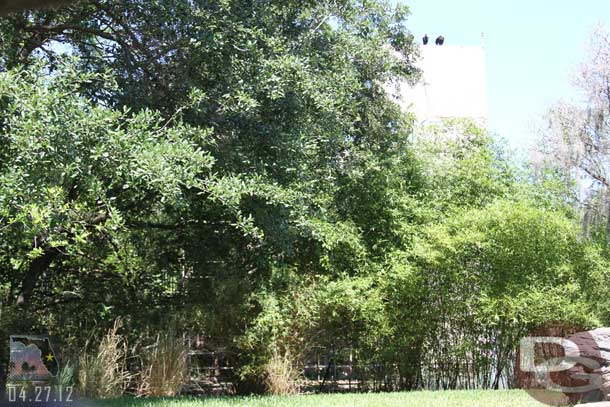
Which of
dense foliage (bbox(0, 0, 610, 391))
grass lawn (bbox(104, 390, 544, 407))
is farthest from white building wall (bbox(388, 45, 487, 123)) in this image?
grass lawn (bbox(104, 390, 544, 407))

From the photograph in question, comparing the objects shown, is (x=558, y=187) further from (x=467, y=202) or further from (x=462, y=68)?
(x=462, y=68)

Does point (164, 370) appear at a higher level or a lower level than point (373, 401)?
higher

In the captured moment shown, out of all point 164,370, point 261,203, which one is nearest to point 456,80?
point 261,203

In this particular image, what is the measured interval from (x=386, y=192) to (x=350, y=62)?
2.11 metres

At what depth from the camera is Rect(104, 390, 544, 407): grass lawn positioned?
6.93 m

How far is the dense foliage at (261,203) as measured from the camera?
655 cm

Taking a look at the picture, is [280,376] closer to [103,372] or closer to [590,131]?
[103,372]

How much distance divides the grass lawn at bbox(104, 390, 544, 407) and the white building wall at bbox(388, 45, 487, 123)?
40.1 ft

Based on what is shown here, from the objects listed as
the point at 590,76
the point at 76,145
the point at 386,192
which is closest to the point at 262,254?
the point at 386,192

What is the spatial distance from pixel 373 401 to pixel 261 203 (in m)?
2.64

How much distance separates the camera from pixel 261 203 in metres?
7.92

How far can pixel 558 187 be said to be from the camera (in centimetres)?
1103

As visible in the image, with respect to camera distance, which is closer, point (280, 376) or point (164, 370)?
point (164, 370)

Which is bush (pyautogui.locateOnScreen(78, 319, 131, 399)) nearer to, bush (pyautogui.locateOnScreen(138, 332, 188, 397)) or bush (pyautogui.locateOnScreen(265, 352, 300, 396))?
bush (pyautogui.locateOnScreen(138, 332, 188, 397))
